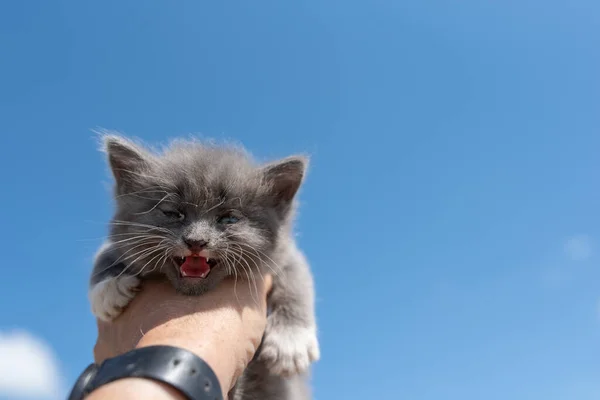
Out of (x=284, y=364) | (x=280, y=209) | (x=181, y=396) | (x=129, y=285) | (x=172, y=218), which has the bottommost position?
(x=181, y=396)

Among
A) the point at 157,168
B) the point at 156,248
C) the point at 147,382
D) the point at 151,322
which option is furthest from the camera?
the point at 157,168

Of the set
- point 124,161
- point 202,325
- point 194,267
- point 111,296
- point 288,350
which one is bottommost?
point 202,325

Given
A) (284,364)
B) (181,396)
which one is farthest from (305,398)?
(181,396)

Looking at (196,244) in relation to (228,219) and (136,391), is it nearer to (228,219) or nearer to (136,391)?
(228,219)

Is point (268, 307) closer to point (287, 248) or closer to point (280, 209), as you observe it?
point (287, 248)

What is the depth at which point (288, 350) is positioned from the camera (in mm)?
2535

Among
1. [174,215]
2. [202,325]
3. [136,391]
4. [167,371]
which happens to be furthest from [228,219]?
[136,391]

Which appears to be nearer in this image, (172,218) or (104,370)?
(104,370)

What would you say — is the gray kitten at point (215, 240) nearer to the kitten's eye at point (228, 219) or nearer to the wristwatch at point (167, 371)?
the kitten's eye at point (228, 219)

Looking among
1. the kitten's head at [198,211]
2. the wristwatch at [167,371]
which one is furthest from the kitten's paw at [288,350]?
the wristwatch at [167,371]

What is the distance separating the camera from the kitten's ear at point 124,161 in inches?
111

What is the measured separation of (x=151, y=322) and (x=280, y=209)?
99cm

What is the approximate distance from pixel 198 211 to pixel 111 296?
23.8 inches

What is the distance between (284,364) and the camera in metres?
2.51
